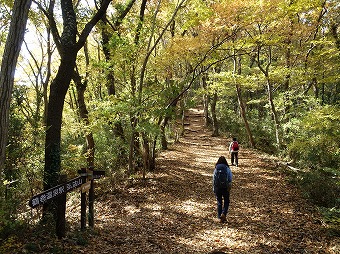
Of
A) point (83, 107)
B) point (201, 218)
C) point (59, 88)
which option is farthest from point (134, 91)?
point (201, 218)

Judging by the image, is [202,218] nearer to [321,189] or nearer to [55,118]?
[321,189]

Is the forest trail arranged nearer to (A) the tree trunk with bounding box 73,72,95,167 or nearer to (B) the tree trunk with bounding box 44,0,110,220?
(B) the tree trunk with bounding box 44,0,110,220

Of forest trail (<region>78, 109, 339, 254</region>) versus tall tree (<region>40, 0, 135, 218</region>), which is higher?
tall tree (<region>40, 0, 135, 218</region>)

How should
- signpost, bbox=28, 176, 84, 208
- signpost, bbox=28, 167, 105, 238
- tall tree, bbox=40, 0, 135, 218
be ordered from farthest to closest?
tall tree, bbox=40, 0, 135, 218 < signpost, bbox=28, 167, 105, 238 < signpost, bbox=28, 176, 84, 208

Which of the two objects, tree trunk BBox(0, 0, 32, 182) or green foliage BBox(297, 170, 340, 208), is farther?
green foliage BBox(297, 170, 340, 208)

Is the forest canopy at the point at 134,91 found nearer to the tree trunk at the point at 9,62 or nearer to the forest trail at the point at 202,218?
the tree trunk at the point at 9,62

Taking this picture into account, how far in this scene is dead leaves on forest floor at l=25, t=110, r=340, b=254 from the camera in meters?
6.41

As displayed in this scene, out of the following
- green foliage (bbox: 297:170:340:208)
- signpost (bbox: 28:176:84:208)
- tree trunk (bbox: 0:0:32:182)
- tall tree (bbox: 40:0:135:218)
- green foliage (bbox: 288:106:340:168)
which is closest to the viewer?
tree trunk (bbox: 0:0:32:182)

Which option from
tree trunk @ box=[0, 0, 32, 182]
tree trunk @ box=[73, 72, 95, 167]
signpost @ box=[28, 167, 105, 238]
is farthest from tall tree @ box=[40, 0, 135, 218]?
tree trunk @ box=[73, 72, 95, 167]

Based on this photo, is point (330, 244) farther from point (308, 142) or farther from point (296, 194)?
point (308, 142)

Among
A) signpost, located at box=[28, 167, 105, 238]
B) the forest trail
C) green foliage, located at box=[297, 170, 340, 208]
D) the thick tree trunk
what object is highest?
the thick tree trunk

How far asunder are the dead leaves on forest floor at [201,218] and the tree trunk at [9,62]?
2.78m

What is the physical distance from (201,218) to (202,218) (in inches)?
1.2

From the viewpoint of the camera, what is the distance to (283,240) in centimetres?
678
